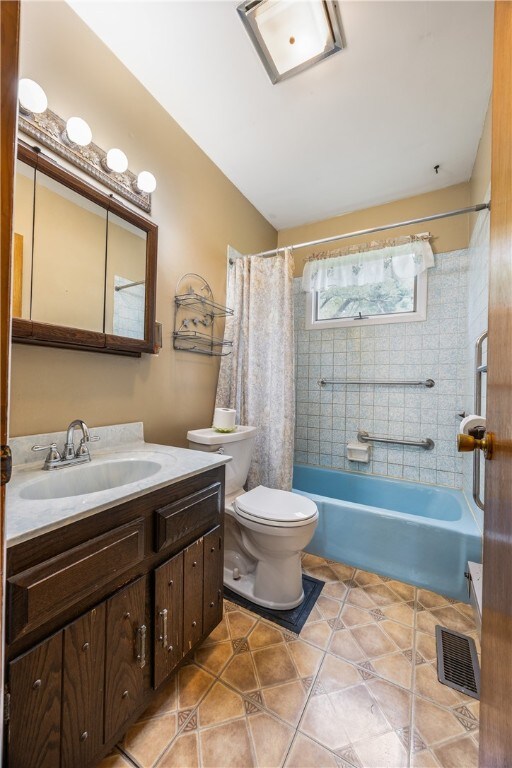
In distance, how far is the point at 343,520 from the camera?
6.08ft

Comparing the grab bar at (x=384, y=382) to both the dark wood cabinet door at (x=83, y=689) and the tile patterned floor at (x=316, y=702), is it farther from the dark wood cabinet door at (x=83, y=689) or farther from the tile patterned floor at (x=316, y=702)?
the dark wood cabinet door at (x=83, y=689)

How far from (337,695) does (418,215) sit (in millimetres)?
2922

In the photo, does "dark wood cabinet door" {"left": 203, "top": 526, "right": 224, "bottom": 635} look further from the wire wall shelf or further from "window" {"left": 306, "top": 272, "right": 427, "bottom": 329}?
"window" {"left": 306, "top": 272, "right": 427, "bottom": 329}

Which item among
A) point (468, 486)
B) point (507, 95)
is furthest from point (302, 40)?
point (468, 486)

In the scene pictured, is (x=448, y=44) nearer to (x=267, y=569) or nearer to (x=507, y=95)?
(x=507, y=95)

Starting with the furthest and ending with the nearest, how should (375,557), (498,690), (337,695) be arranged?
1. (375,557)
2. (337,695)
3. (498,690)

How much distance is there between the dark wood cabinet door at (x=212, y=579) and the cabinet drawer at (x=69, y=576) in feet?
1.18

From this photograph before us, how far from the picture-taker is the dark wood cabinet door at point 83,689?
70 centimetres

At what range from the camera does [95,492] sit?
93cm

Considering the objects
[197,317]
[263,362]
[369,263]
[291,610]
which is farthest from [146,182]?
[291,610]

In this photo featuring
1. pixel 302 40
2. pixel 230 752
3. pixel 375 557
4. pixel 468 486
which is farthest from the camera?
pixel 468 486

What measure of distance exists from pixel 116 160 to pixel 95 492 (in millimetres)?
1404

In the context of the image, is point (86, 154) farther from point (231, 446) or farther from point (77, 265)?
point (231, 446)

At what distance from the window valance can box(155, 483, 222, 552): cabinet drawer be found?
204 cm
